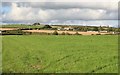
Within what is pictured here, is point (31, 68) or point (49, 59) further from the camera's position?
point (49, 59)

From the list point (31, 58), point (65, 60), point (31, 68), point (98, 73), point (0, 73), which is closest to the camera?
point (98, 73)

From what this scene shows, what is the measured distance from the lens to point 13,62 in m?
27.8

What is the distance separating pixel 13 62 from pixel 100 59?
759 cm

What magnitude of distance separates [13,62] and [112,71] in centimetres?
1021

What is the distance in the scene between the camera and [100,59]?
25.7 meters

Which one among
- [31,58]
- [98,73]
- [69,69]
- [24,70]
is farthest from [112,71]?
[31,58]

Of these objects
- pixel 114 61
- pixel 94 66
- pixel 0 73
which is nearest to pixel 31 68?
pixel 0 73

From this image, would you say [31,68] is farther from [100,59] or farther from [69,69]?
[100,59]

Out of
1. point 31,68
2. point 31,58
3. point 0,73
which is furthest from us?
point 31,58

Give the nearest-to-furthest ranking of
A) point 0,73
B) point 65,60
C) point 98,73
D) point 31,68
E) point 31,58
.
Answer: point 98,73 → point 0,73 → point 31,68 → point 65,60 → point 31,58

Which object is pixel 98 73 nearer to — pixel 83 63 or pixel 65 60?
pixel 83 63

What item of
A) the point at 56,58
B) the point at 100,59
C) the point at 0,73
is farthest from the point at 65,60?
the point at 0,73

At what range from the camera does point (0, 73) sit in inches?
873

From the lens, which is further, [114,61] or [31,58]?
[31,58]
